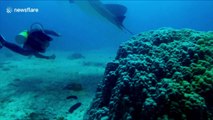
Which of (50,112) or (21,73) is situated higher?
(21,73)

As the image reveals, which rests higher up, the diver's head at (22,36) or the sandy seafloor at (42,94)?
the diver's head at (22,36)

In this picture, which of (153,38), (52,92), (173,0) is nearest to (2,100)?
(52,92)

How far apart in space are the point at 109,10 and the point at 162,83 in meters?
5.60

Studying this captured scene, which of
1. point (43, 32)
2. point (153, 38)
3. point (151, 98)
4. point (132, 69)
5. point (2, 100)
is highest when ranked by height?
point (153, 38)

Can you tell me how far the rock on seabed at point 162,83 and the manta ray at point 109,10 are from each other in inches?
126

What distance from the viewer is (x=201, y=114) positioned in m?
3.46

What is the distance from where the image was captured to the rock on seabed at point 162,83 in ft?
11.8

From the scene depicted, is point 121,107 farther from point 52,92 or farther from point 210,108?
point 52,92

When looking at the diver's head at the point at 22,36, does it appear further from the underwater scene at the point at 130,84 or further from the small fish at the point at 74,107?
the small fish at the point at 74,107

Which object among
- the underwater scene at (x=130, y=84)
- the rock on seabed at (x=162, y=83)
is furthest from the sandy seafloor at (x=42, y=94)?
the rock on seabed at (x=162, y=83)

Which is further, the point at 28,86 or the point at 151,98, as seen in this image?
the point at 28,86

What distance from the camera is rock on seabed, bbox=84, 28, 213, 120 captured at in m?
3.60

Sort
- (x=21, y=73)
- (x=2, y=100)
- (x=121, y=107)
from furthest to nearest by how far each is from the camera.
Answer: (x=21, y=73) < (x=2, y=100) < (x=121, y=107)

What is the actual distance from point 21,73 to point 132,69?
636cm
